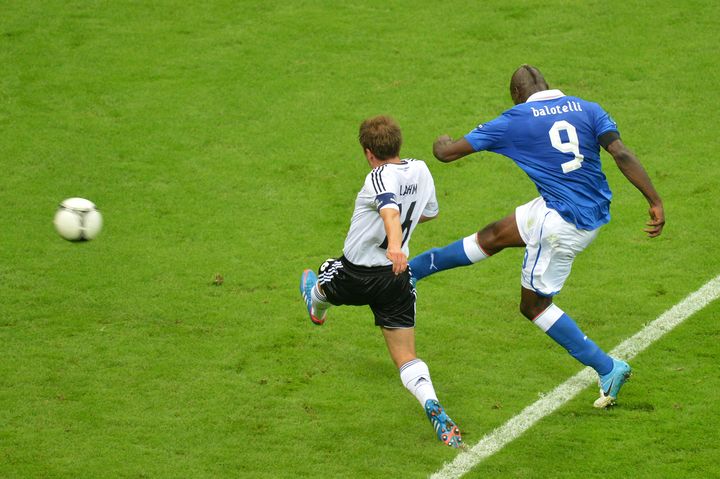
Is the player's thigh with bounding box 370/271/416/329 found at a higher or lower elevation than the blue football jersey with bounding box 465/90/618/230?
lower

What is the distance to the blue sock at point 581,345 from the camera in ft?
23.8

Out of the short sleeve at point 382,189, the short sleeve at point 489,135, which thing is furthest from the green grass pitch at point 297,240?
the short sleeve at point 489,135

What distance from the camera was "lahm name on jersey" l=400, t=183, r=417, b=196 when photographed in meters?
6.72

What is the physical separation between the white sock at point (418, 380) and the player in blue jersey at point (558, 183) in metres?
1.06

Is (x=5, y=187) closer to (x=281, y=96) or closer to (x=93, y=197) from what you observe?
(x=93, y=197)

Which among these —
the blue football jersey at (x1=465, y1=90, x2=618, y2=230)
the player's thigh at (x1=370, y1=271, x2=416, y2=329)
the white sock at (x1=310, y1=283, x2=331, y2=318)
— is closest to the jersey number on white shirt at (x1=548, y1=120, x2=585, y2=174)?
the blue football jersey at (x1=465, y1=90, x2=618, y2=230)

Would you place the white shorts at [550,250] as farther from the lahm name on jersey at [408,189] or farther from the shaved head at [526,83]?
the lahm name on jersey at [408,189]

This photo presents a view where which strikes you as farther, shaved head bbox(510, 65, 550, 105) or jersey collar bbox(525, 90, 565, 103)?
shaved head bbox(510, 65, 550, 105)

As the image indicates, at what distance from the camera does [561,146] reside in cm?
718

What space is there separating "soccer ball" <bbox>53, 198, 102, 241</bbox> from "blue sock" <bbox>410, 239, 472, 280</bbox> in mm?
2565

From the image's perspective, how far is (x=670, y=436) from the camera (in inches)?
272

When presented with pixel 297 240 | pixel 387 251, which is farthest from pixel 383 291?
pixel 297 240

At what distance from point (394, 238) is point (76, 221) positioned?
3.10 metres

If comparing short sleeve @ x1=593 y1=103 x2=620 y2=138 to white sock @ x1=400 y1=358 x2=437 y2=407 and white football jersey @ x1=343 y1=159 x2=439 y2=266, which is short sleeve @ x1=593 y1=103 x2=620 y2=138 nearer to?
white football jersey @ x1=343 y1=159 x2=439 y2=266
